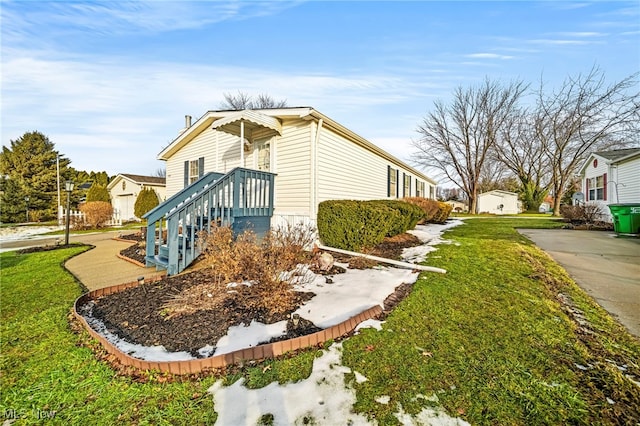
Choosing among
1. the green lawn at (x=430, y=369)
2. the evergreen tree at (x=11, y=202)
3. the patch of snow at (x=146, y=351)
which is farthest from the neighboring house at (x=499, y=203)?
the evergreen tree at (x=11, y=202)

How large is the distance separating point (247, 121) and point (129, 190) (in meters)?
19.5

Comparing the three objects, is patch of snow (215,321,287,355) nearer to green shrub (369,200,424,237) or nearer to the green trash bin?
green shrub (369,200,424,237)

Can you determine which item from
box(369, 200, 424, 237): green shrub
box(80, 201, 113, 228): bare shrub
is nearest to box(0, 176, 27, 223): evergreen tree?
box(80, 201, 113, 228): bare shrub

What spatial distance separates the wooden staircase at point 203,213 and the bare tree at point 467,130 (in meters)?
25.5

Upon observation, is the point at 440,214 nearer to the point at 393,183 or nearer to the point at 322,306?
the point at 393,183

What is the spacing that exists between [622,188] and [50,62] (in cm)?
2199

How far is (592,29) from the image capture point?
29.3ft

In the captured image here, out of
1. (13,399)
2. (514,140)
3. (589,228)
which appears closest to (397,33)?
(13,399)

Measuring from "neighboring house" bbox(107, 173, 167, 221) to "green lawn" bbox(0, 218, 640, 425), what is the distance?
19379 mm

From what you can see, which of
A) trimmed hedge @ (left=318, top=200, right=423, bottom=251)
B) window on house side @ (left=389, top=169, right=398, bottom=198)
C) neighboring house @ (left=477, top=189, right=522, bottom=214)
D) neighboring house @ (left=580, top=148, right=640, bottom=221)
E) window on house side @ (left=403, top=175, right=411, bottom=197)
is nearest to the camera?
trimmed hedge @ (left=318, top=200, right=423, bottom=251)

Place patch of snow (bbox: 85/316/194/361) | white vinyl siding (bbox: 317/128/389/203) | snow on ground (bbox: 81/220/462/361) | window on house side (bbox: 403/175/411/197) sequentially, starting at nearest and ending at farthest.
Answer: patch of snow (bbox: 85/316/194/361) < snow on ground (bbox: 81/220/462/361) < white vinyl siding (bbox: 317/128/389/203) < window on house side (bbox: 403/175/411/197)

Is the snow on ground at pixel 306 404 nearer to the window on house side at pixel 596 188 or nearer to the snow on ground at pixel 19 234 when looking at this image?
the snow on ground at pixel 19 234

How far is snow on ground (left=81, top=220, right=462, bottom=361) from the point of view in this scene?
2.69m

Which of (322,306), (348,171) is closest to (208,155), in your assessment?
(348,171)
